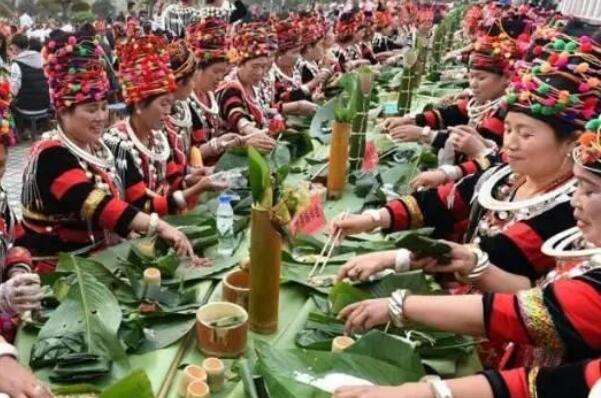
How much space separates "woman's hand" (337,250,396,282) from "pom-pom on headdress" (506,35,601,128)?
50cm

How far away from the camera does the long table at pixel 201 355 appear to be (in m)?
1.27

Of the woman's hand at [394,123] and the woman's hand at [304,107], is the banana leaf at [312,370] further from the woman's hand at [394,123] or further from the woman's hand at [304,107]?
the woman's hand at [304,107]

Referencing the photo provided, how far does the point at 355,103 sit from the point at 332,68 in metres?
3.43

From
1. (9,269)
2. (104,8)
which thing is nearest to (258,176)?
(9,269)

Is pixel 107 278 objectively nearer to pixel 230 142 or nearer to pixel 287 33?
pixel 230 142

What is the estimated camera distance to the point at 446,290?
5.65 ft

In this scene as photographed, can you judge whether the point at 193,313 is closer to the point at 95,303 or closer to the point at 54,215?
the point at 95,303

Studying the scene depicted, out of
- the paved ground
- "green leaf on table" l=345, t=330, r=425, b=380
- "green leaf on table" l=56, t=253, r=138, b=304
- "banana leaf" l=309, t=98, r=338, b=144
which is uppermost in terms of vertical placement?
"green leaf on table" l=345, t=330, r=425, b=380

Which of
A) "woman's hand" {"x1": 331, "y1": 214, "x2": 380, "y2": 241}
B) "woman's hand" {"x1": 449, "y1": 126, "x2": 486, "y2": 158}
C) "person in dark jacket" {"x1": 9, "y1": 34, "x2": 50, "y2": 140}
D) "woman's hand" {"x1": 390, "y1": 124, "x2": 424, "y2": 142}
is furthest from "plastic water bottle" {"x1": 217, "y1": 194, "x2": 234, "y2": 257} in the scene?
"person in dark jacket" {"x1": 9, "y1": 34, "x2": 50, "y2": 140}

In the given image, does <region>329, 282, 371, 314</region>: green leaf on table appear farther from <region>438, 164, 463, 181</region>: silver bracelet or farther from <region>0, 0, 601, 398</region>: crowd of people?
<region>438, 164, 463, 181</region>: silver bracelet

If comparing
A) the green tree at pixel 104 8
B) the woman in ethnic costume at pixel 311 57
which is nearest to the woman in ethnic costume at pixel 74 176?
the woman in ethnic costume at pixel 311 57

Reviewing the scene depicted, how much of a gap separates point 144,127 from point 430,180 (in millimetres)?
1111

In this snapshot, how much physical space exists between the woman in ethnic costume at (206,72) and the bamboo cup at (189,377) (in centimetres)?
197

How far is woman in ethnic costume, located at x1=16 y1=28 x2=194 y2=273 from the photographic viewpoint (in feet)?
6.55
